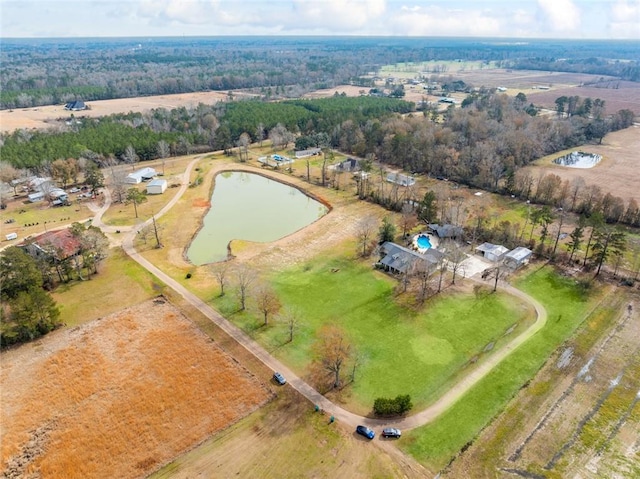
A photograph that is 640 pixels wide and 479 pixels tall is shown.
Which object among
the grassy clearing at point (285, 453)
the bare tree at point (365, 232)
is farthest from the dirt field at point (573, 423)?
the bare tree at point (365, 232)

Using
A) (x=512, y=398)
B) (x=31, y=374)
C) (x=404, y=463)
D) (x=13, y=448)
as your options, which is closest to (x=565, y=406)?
(x=512, y=398)

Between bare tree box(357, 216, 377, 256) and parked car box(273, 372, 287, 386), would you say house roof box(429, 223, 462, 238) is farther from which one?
parked car box(273, 372, 287, 386)

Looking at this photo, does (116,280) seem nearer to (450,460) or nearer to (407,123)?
(450,460)

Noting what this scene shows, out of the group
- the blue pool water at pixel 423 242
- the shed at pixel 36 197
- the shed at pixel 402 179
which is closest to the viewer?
the blue pool water at pixel 423 242

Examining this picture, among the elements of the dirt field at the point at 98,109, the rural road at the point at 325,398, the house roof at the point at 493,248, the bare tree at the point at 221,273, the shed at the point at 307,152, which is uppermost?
the dirt field at the point at 98,109

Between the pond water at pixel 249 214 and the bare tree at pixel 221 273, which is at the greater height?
the bare tree at pixel 221 273

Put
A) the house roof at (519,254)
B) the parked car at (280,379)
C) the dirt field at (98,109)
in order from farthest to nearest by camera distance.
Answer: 1. the dirt field at (98,109)
2. the house roof at (519,254)
3. the parked car at (280,379)

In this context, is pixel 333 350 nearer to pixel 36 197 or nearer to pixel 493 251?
pixel 493 251

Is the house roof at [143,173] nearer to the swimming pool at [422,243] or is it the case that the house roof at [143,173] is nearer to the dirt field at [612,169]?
the swimming pool at [422,243]
